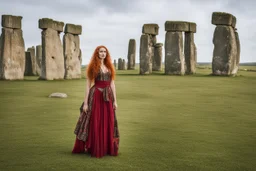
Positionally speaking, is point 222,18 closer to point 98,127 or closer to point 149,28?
point 149,28

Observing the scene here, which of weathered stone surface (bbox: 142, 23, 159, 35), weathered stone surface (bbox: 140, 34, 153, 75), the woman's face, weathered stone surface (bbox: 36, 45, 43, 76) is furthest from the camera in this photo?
weathered stone surface (bbox: 36, 45, 43, 76)

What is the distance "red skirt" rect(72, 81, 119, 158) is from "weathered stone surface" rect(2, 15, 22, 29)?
16243 mm

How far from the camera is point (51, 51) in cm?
2159

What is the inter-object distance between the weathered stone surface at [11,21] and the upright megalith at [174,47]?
993 centimetres

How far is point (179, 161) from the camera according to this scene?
585 centimetres

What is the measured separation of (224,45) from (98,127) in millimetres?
19847

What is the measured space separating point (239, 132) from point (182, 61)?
18436 millimetres

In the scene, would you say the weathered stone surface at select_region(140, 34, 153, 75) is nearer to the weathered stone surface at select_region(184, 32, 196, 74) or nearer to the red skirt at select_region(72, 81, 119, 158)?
the weathered stone surface at select_region(184, 32, 196, 74)

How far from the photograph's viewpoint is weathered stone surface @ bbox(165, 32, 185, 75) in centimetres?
2612

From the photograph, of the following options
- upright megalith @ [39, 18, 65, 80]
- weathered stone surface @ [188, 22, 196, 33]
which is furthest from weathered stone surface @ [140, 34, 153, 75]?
upright megalith @ [39, 18, 65, 80]

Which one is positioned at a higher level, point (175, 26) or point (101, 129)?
point (175, 26)

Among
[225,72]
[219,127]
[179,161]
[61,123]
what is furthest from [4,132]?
[225,72]

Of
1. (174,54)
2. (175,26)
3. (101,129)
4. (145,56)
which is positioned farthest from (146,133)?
(145,56)

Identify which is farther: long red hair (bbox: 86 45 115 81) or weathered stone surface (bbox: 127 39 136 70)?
weathered stone surface (bbox: 127 39 136 70)
